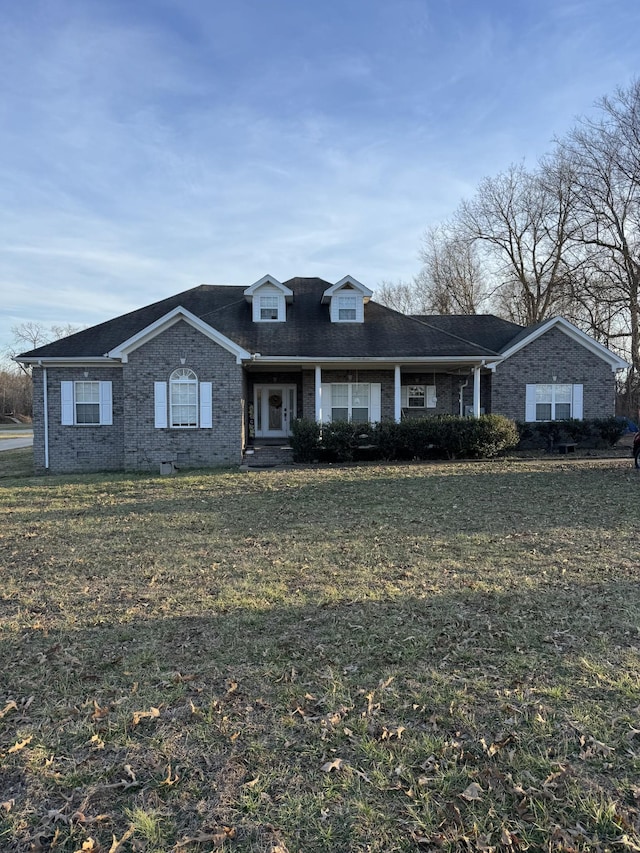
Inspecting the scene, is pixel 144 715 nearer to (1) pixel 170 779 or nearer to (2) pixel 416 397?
(1) pixel 170 779

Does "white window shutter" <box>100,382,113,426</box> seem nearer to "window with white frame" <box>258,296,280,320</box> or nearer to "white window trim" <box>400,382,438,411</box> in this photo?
"window with white frame" <box>258,296,280,320</box>

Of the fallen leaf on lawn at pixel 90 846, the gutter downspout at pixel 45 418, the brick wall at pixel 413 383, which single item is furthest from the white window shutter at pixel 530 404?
the fallen leaf on lawn at pixel 90 846

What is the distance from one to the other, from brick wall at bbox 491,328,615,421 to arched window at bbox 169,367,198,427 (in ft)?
34.7

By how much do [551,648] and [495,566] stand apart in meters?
2.13

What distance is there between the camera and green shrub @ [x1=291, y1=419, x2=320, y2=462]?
16.7m

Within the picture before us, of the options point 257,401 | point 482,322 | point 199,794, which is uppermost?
point 482,322

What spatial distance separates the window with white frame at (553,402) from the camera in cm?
1959

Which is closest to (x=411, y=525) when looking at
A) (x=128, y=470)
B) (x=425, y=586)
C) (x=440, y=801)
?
(x=425, y=586)

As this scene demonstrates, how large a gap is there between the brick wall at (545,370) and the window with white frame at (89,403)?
522 inches

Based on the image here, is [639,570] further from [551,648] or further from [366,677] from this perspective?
[366,677]

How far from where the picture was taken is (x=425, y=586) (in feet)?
18.2

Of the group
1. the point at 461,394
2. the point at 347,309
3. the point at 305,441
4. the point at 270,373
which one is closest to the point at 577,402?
the point at 461,394

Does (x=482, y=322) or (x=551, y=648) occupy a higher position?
(x=482, y=322)

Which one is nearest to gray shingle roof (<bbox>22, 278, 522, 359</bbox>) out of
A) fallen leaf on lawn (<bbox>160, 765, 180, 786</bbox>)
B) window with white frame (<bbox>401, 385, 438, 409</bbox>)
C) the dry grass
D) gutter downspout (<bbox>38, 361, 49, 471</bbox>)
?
gutter downspout (<bbox>38, 361, 49, 471</bbox>)
